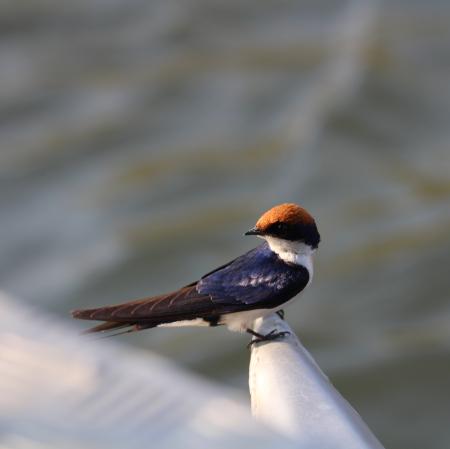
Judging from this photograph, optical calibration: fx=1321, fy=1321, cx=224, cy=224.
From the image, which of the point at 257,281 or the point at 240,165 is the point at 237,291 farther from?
the point at 240,165

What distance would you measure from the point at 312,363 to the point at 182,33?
12.7 ft

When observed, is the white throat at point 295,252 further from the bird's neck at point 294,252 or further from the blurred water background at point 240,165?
the blurred water background at point 240,165

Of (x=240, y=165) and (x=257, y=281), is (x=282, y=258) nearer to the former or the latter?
(x=257, y=281)

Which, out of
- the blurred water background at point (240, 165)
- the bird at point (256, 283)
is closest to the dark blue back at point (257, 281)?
the bird at point (256, 283)

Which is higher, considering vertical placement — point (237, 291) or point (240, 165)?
point (240, 165)

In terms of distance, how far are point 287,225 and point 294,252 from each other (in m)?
0.07

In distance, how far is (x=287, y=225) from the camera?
5.52 ft

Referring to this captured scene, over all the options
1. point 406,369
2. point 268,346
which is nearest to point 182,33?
point 406,369

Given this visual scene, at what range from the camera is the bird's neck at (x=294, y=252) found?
1.73 meters

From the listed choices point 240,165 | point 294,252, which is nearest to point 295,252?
point 294,252

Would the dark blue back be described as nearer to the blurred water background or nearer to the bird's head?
the bird's head

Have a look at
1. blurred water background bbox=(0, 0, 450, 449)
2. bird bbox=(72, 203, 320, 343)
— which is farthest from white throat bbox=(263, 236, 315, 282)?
blurred water background bbox=(0, 0, 450, 449)

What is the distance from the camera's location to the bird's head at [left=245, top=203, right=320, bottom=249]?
1.67 m

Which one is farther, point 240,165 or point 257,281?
point 240,165
